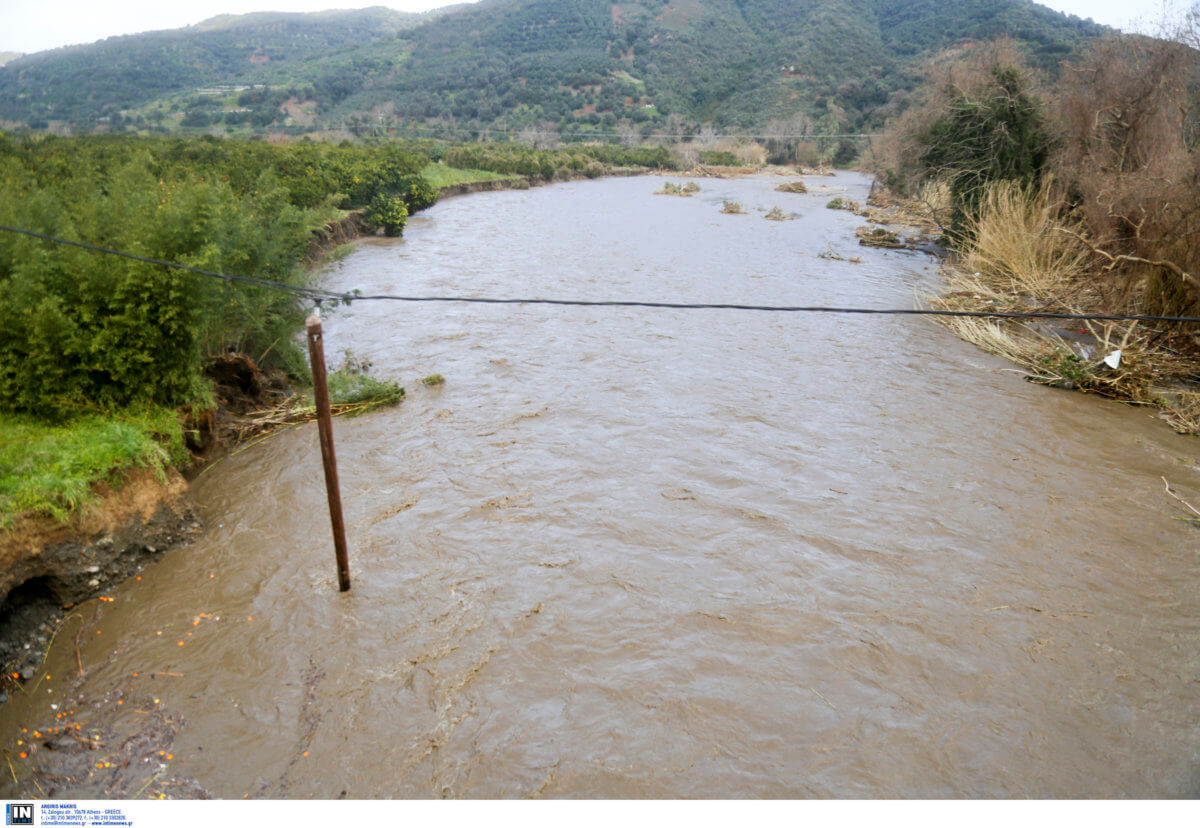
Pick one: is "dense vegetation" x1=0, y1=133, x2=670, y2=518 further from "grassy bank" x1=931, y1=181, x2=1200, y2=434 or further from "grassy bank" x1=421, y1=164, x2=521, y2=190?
"grassy bank" x1=421, y1=164, x2=521, y2=190

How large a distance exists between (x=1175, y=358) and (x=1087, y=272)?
297 centimetres

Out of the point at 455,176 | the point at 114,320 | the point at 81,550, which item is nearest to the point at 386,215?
the point at 455,176

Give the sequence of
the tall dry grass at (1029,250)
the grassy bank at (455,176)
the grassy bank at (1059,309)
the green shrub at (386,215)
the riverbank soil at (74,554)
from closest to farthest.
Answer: the riverbank soil at (74,554) < the grassy bank at (1059,309) < the tall dry grass at (1029,250) < the green shrub at (386,215) < the grassy bank at (455,176)

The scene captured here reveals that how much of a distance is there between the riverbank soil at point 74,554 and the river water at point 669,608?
0.19 metres

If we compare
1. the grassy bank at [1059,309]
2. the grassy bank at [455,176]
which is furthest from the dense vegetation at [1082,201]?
the grassy bank at [455,176]

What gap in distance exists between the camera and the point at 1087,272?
12922 mm

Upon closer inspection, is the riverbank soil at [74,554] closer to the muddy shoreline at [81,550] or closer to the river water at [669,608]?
the muddy shoreline at [81,550]

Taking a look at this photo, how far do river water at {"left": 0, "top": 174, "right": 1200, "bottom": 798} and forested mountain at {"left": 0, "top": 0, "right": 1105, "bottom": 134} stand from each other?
39.0 m

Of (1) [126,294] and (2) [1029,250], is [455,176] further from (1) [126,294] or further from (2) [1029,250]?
(1) [126,294]
